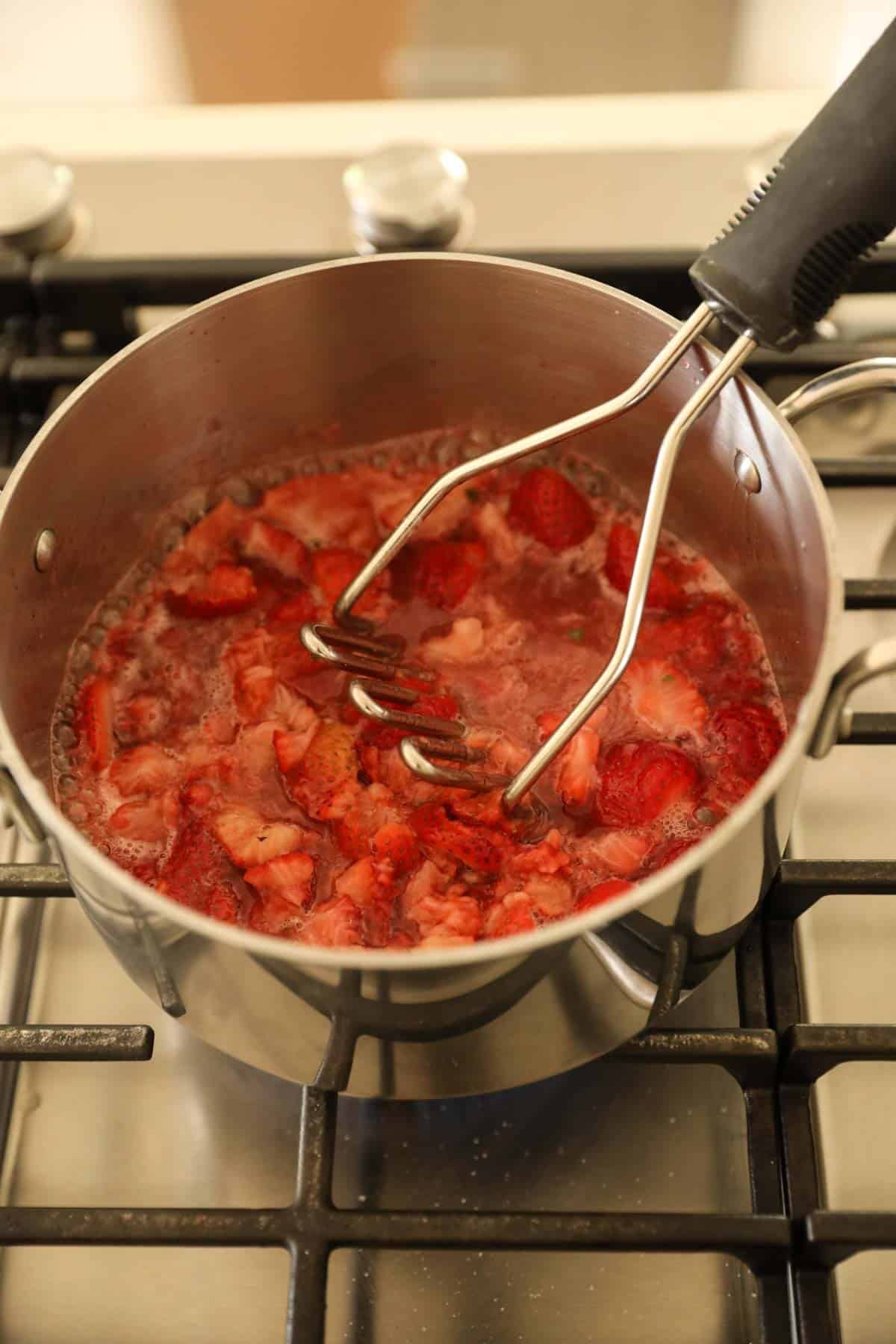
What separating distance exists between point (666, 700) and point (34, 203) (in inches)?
21.5

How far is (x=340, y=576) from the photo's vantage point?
2.68ft

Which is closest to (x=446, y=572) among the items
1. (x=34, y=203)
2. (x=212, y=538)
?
(x=212, y=538)

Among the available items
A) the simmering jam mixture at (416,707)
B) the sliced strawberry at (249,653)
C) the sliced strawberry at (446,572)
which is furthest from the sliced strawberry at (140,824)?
the sliced strawberry at (446,572)

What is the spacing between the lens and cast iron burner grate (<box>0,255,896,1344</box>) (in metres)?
0.56

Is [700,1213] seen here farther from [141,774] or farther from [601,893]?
[141,774]

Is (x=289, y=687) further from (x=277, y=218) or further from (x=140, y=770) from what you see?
(x=277, y=218)

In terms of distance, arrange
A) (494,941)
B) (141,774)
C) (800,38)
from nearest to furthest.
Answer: (494,941), (141,774), (800,38)

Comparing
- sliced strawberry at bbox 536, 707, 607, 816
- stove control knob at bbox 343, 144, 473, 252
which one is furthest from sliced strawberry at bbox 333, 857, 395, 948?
stove control knob at bbox 343, 144, 473, 252

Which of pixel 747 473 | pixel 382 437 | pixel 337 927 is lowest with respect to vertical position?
pixel 337 927

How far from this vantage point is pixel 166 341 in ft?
2.34

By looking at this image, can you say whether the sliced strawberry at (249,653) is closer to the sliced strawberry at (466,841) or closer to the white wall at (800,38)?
the sliced strawberry at (466,841)

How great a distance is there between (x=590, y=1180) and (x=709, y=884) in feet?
0.65

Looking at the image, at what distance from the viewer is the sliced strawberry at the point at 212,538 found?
0.84 m

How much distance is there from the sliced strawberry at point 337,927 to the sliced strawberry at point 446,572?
220mm
